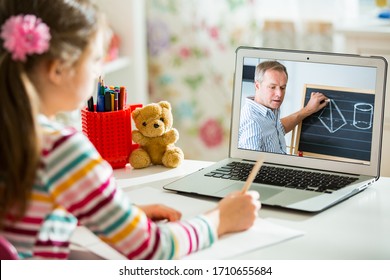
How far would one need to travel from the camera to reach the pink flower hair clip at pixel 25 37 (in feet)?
3.69

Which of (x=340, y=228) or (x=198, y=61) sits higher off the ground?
(x=198, y=61)

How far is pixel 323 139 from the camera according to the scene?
1661mm

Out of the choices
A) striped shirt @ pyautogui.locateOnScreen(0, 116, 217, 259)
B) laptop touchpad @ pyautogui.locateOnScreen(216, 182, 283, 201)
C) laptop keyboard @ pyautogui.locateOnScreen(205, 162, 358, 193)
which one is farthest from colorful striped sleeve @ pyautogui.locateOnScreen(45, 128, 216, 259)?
laptop keyboard @ pyautogui.locateOnScreen(205, 162, 358, 193)

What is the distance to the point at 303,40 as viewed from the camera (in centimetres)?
323

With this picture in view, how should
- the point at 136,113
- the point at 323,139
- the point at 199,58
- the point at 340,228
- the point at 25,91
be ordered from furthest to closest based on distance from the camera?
the point at 199,58, the point at 136,113, the point at 323,139, the point at 340,228, the point at 25,91

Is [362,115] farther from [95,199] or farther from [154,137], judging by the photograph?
[95,199]

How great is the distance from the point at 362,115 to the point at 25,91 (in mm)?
793

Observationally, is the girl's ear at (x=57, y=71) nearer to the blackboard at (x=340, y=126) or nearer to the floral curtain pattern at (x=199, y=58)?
the blackboard at (x=340, y=126)

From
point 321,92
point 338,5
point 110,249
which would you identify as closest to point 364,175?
point 321,92

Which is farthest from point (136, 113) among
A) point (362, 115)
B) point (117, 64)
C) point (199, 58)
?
point (199, 58)

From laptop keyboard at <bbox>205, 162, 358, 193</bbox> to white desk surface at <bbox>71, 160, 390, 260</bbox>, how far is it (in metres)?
0.06

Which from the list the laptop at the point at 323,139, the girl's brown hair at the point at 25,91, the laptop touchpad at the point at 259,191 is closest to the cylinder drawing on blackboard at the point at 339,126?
the laptop at the point at 323,139

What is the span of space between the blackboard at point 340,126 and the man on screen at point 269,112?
0.7 inches

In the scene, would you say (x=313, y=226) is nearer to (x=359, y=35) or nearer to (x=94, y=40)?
(x=94, y=40)
